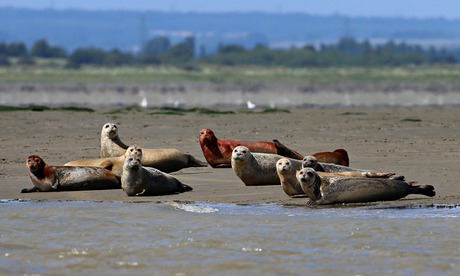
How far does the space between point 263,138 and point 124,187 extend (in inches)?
206

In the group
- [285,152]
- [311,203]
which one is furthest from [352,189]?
[285,152]

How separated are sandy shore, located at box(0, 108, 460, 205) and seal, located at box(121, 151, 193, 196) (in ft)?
0.42

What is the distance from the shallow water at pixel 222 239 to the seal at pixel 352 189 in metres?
0.20

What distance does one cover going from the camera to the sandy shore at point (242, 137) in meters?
A: 10.4

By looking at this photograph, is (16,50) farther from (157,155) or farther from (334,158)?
(334,158)

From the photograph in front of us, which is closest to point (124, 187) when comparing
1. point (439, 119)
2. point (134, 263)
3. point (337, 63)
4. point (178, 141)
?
point (134, 263)

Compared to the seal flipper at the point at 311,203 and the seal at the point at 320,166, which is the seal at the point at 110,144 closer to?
the seal at the point at 320,166

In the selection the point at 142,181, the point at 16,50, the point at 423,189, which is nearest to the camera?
the point at 423,189

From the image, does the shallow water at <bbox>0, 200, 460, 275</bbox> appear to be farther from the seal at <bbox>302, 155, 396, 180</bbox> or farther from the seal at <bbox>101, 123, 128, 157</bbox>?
the seal at <bbox>101, 123, 128, 157</bbox>

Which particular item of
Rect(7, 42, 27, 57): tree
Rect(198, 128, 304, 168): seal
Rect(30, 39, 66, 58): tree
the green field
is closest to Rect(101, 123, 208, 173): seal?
Rect(198, 128, 304, 168): seal

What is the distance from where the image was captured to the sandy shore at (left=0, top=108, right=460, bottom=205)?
1045 centimetres

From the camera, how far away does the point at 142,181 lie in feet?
33.8

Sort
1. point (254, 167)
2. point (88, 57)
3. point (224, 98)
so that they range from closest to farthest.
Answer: point (254, 167)
point (224, 98)
point (88, 57)

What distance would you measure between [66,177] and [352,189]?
266cm
